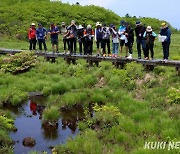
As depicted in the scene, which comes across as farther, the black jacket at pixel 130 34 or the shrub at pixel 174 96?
the black jacket at pixel 130 34

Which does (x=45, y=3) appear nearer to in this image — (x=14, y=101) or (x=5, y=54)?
(x=5, y=54)

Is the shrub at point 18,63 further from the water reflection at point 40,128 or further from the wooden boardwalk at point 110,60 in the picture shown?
the water reflection at point 40,128

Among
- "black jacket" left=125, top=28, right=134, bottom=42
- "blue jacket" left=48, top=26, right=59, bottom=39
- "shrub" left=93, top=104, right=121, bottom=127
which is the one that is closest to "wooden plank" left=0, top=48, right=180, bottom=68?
"black jacket" left=125, top=28, right=134, bottom=42

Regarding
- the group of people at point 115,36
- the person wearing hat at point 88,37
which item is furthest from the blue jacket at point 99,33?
the person wearing hat at point 88,37

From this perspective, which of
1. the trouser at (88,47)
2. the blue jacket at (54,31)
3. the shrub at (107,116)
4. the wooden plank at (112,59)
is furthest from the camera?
the blue jacket at (54,31)

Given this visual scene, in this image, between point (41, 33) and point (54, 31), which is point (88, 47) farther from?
point (41, 33)

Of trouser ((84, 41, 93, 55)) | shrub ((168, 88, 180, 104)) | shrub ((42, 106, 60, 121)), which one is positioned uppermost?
trouser ((84, 41, 93, 55))

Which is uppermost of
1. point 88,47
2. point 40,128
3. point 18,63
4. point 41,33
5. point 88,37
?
point 41,33

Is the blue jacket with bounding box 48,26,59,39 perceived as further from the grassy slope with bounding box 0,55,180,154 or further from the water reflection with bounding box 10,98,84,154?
the water reflection with bounding box 10,98,84,154

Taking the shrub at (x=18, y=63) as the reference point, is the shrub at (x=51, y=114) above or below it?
below

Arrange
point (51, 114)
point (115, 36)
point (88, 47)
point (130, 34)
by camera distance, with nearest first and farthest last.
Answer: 1. point (51, 114)
2. point (130, 34)
3. point (115, 36)
4. point (88, 47)

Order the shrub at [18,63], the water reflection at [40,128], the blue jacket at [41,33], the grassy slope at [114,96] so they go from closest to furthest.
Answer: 1. the grassy slope at [114,96]
2. the water reflection at [40,128]
3. the shrub at [18,63]
4. the blue jacket at [41,33]

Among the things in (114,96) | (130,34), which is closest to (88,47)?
(130,34)

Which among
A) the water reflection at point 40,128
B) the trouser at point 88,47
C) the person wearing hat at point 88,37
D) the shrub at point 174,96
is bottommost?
the water reflection at point 40,128
